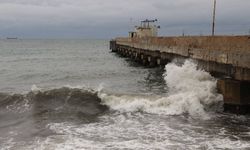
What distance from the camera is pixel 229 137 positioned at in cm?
1134

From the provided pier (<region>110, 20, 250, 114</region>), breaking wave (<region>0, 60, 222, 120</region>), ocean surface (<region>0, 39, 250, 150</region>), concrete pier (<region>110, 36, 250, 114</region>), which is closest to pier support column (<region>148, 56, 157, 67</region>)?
ocean surface (<region>0, 39, 250, 150</region>)

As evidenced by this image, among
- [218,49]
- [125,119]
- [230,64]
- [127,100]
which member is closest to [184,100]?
[218,49]

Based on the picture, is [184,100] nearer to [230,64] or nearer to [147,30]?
[230,64]

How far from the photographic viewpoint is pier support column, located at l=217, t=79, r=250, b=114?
13.5 meters

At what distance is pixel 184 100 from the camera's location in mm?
15805

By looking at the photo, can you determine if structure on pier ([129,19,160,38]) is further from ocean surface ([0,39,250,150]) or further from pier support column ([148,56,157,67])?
ocean surface ([0,39,250,150])

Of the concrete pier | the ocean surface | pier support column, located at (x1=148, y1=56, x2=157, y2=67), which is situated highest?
the concrete pier

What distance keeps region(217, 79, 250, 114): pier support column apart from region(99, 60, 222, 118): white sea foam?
985mm

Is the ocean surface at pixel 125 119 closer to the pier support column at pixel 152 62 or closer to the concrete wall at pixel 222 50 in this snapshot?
the concrete wall at pixel 222 50

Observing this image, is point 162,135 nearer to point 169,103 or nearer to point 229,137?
point 229,137

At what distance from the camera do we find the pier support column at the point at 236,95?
13.5m

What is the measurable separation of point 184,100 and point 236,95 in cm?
258

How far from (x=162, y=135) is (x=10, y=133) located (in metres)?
4.45

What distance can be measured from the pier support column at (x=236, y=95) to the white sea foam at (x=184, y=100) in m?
0.99
